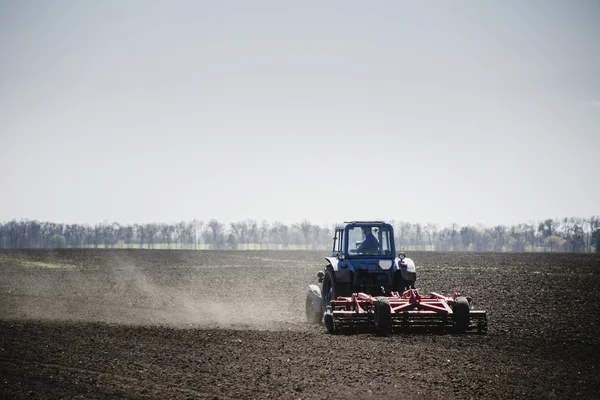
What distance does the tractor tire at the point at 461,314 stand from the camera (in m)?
13.6

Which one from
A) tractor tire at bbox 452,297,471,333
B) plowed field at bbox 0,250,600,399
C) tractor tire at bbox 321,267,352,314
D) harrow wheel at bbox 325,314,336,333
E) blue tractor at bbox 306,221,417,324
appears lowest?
plowed field at bbox 0,250,600,399

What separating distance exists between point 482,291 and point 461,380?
18.2m

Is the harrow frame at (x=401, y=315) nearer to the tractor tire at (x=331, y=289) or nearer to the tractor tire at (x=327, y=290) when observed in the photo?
the tractor tire at (x=331, y=289)

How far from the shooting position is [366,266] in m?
15.6

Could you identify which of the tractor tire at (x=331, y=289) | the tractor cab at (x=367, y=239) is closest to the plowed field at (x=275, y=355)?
the tractor tire at (x=331, y=289)

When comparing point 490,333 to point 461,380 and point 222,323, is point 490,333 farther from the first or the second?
point 222,323

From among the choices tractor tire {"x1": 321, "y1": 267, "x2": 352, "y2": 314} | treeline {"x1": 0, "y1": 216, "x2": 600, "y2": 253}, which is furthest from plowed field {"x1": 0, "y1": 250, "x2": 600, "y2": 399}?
treeline {"x1": 0, "y1": 216, "x2": 600, "y2": 253}

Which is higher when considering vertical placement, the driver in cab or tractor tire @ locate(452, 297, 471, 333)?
the driver in cab

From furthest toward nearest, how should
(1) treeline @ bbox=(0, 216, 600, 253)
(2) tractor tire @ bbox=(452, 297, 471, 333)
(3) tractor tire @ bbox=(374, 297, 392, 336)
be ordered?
(1) treeline @ bbox=(0, 216, 600, 253), (2) tractor tire @ bbox=(452, 297, 471, 333), (3) tractor tire @ bbox=(374, 297, 392, 336)

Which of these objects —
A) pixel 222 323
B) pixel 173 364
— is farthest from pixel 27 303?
pixel 173 364

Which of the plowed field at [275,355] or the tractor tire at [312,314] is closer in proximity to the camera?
the plowed field at [275,355]

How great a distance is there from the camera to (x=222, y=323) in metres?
17.7

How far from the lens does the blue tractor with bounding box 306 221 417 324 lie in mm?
15219

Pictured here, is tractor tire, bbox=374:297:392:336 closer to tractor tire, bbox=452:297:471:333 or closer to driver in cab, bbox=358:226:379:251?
tractor tire, bbox=452:297:471:333
